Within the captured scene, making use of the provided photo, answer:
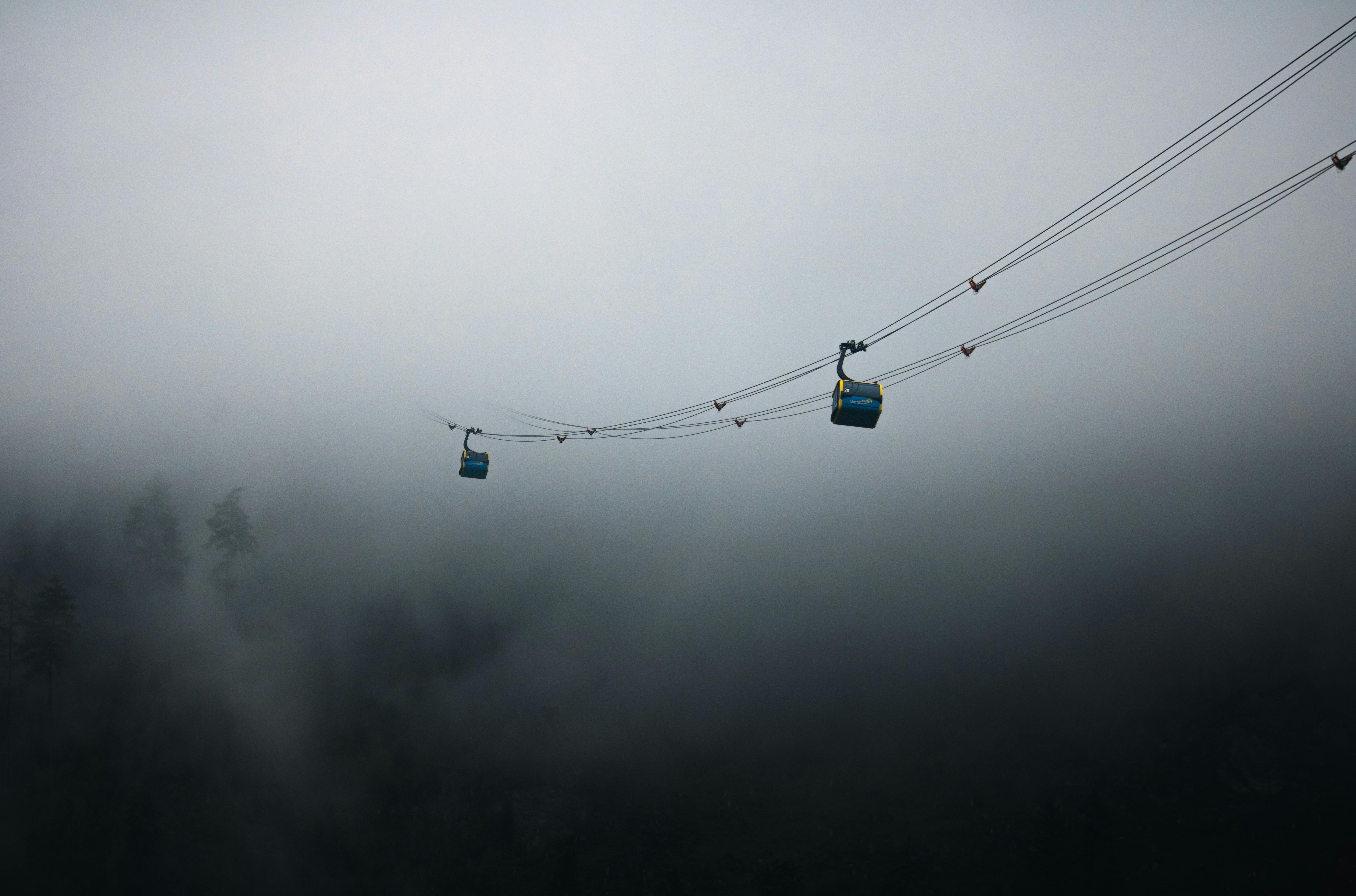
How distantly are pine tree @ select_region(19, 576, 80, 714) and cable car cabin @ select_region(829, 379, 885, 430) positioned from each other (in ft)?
317

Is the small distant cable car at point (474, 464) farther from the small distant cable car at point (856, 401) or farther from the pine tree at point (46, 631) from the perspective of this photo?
the pine tree at point (46, 631)

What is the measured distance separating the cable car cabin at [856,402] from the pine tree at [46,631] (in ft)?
317

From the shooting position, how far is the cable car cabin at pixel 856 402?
19.9 metres

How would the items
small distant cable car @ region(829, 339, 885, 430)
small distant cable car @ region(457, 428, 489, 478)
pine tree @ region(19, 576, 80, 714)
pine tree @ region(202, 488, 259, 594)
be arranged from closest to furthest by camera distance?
small distant cable car @ region(829, 339, 885, 430) → small distant cable car @ region(457, 428, 489, 478) → pine tree @ region(19, 576, 80, 714) → pine tree @ region(202, 488, 259, 594)

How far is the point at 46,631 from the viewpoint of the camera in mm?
81000

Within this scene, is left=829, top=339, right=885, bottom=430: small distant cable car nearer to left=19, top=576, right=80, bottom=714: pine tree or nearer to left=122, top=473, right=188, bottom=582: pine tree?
left=19, top=576, right=80, bottom=714: pine tree

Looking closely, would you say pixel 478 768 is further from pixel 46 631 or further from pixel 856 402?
pixel 856 402

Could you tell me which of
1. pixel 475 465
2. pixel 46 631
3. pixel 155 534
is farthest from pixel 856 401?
pixel 155 534

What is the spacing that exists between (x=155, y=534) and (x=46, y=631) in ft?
93.0

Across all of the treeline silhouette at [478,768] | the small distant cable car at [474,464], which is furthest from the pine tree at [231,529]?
the small distant cable car at [474,464]

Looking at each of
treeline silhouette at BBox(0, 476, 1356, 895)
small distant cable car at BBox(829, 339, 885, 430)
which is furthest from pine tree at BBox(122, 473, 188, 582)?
small distant cable car at BBox(829, 339, 885, 430)

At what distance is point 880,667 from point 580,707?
75.2 metres

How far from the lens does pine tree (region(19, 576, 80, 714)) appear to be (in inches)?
3167

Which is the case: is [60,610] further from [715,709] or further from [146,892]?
[715,709]
